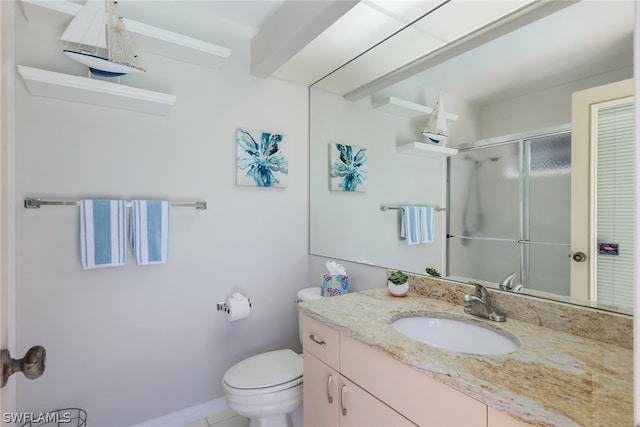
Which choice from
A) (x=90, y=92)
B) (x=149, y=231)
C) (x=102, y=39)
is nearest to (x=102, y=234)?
(x=149, y=231)

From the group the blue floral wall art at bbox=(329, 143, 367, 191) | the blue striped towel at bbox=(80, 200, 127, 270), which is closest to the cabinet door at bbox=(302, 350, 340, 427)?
the blue striped towel at bbox=(80, 200, 127, 270)

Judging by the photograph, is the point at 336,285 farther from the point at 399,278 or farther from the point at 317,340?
the point at 317,340

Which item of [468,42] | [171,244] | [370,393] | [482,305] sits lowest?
[370,393]

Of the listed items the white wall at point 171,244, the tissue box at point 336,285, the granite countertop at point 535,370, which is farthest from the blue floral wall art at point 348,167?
the granite countertop at point 535,370

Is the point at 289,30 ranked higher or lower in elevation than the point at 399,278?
higher

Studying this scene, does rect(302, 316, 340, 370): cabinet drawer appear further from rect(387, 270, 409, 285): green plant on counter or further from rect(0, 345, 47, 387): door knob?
rect(0, 345, 47, 387): door knob

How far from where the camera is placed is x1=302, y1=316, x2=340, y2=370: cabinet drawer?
1.16m

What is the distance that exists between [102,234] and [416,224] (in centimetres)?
167

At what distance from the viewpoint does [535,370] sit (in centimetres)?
80

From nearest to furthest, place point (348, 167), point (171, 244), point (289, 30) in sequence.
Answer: point (289, 30) → point (171, 244) → point (348, 167)

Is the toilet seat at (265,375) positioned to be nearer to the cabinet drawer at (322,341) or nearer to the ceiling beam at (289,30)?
the cabinet drawer at (322,341)

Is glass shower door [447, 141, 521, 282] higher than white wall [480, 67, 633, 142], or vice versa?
white wall [480, 67, 633, 142]

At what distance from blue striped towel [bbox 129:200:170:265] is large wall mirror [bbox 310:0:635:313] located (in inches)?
44.0

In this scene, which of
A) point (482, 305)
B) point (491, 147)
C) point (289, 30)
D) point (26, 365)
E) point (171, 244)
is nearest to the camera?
point (26, 365)
